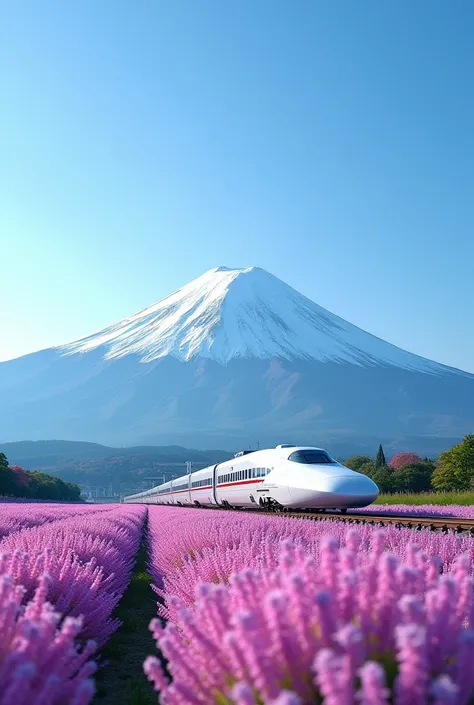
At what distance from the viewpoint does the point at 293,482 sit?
19234 mm

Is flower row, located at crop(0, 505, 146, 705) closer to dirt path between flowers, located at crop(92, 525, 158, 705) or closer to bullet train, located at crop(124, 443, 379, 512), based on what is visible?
dirt path between flowers, located at crop(92, 525, 158, 705)

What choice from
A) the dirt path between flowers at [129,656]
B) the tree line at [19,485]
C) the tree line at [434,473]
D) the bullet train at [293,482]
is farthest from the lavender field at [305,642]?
the tree line at [19,485]

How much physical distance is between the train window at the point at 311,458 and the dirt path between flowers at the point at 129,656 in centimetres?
1186

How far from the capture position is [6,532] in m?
10.1

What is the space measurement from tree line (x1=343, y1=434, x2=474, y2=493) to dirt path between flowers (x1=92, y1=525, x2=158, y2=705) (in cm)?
2759

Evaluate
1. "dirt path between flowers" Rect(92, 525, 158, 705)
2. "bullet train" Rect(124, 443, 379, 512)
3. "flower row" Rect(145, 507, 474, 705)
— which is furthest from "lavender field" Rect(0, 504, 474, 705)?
"bullet train" Rect(124, 443, 379, 512)

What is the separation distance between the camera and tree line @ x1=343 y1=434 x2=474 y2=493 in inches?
1582

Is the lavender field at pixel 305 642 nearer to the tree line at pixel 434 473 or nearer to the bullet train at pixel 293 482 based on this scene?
the bullet train at pixel 293 482

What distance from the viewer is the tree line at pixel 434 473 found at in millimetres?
40188

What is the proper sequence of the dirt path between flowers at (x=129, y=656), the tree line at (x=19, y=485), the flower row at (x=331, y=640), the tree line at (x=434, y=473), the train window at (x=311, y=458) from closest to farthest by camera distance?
1. the flower row at (x=331, y=640)
2. the dirt path between flowers at (x=129, y=656)
3. the train window at (x=311, y=458)
4. the tree line at (x=434, y=473)
5. the tree line at (x=19, y=485)

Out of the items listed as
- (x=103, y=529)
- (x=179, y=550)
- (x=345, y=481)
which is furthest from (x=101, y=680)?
(x=345, y=481)

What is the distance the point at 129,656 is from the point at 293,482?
14.1 meters

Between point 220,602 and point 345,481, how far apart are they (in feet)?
51.9

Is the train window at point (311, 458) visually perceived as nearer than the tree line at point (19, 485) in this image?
Yes
